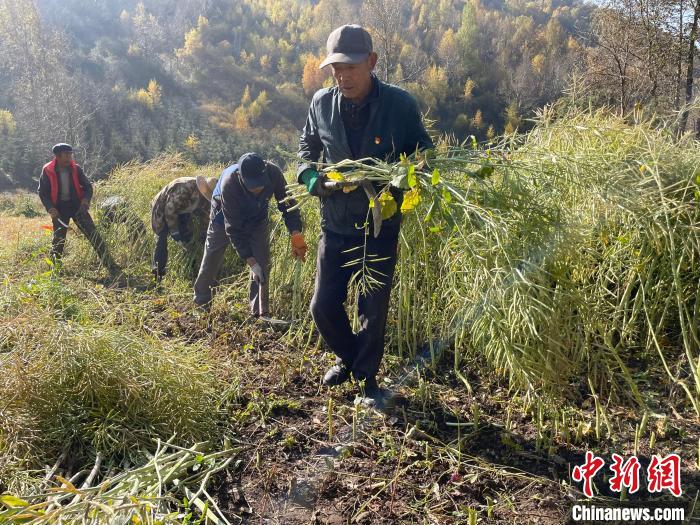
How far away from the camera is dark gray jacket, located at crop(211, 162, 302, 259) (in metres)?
4.14

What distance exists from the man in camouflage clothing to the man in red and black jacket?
3.26 feet

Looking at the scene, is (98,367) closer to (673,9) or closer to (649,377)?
(649,377)

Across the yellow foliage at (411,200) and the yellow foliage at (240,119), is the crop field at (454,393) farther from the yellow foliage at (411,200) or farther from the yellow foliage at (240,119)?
the yellow foliage at (240,119)

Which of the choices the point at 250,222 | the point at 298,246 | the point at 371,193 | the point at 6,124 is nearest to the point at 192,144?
the point at 6,124

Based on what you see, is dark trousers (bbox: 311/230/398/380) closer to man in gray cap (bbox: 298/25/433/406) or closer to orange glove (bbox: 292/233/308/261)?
man in gray cap (bbox: 298/25/433/406)

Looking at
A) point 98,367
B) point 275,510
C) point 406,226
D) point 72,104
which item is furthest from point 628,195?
point 72,104

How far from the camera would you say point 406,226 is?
3.15 metres

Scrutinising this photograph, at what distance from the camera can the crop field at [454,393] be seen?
2176mm

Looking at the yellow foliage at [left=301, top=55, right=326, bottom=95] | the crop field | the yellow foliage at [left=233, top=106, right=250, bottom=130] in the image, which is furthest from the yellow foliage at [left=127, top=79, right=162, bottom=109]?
the crop field

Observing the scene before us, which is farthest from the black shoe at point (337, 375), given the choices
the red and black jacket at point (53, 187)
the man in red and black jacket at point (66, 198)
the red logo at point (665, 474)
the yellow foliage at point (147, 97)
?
the yellow foliage at point (147, 97)

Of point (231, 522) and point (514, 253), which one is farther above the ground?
point (514, 253)

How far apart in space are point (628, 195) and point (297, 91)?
125 ft

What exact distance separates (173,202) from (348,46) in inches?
134

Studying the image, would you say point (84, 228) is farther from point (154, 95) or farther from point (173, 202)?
Answer: point (154, 95)
